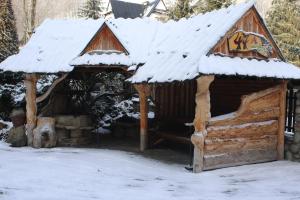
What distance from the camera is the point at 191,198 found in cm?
700

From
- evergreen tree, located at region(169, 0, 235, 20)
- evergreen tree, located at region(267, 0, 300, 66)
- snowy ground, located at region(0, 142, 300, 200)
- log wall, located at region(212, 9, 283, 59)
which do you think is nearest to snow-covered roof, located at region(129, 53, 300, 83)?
log wall, located at region(212, 9, 283, 59)

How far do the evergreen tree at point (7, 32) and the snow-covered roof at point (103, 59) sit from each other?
9.59 meters

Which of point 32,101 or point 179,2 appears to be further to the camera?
point 179,2

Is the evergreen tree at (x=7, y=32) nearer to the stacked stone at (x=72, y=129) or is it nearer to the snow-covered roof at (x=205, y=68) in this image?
the stacked stone at (x=72, y=129)

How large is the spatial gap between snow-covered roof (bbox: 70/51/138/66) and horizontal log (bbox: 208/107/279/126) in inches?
145

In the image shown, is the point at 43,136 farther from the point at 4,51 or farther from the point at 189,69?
the point at 4,51

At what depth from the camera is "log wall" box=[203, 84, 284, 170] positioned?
393 inches

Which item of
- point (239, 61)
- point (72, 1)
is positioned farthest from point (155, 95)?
point (72, 1)

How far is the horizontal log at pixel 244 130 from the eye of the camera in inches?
392

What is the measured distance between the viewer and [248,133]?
34.9 ft

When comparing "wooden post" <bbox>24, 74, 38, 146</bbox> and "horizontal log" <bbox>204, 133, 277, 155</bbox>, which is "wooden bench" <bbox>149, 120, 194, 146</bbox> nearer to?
"horizontal log" <bbox>204, 133, 277, 155</bbox>

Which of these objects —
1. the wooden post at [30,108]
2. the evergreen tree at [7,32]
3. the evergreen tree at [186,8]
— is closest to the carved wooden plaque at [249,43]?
the wooden post at [30,108]

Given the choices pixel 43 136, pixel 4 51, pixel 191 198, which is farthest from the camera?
pixel 4 51

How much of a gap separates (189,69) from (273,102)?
10.3 feet
